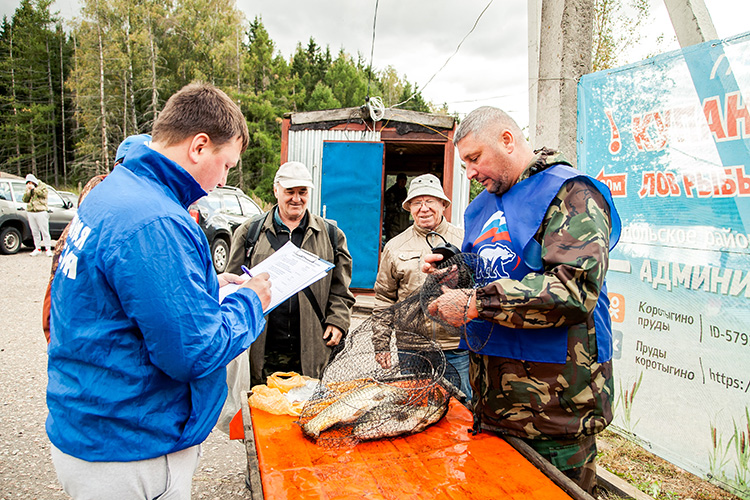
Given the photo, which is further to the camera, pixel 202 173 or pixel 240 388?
pixel 240 388

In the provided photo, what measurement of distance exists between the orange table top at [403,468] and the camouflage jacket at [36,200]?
13045mm

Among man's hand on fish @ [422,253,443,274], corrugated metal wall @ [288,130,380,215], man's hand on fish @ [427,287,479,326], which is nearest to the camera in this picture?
man's hand on fish @ [427,287,479,326]

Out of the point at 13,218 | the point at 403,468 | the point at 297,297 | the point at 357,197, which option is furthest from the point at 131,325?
the point at 13,218

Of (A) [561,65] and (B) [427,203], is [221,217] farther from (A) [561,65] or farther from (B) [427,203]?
(A) [561,65]

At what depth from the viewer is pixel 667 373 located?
3.19 m

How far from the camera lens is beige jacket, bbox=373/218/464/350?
133 inches

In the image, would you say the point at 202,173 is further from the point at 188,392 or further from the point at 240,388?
the point at 240,388

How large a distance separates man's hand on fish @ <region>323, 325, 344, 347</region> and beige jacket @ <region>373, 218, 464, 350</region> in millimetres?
353

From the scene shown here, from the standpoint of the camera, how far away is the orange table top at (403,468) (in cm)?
156

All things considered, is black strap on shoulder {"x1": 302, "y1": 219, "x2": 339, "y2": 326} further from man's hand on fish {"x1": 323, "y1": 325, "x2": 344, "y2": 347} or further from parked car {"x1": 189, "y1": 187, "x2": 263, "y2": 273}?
parked car {"x1": 189, "y1": 187, "x2": 263, "y2": 273}

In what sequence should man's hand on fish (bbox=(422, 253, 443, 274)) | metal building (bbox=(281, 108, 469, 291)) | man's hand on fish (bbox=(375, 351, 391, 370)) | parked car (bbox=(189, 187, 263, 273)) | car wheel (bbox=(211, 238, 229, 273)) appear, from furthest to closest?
car wheel (bbox=(211, 238, 229, 273)) → parked car (bbox=(189, 187, 263, 273)) → metal building (bbox=(281, 108, 469, 291)) → man's hand on fish (bbox=(375, 351, 391, 370)) → man's hand on fish (bbox=(422, 253, 443, 274))

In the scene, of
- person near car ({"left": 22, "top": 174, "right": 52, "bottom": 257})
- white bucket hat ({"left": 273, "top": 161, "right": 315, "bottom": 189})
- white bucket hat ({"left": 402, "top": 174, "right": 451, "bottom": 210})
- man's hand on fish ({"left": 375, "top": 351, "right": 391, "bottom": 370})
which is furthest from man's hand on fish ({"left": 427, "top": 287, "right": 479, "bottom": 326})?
person near car ({"left": 22, "top": 174, "right": 52, "bottom": 257})

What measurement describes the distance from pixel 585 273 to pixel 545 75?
2607 millimetres

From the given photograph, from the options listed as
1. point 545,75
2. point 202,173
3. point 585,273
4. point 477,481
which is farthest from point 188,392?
point 545,75
